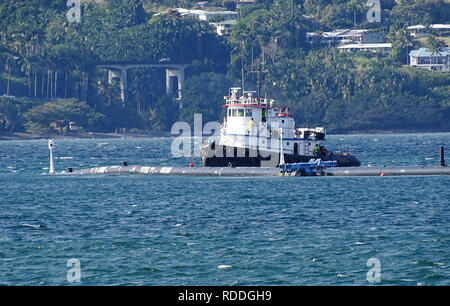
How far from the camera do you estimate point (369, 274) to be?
1475 inches

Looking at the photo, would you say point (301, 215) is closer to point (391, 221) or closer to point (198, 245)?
point (391, 221)

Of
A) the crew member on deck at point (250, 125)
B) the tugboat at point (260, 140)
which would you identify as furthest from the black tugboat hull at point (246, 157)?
the crew member on deck at point (250, 125)

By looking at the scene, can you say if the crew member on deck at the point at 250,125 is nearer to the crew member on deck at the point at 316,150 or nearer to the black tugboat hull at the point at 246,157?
the black tugboat hull at the point at 246,157

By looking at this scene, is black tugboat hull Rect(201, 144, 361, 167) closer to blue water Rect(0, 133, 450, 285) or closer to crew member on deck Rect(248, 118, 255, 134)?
crew member on deck Rect(248, 118, 255, 134)

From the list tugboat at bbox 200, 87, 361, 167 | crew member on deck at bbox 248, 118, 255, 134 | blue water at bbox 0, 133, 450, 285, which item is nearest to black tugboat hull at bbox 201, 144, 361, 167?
tugboat at bbox 200, 87, 361, 167

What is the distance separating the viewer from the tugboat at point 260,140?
87.1m

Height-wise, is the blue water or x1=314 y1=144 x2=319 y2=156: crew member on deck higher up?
x1=314 y1=144 x2=319 y2=156: crew member on deck

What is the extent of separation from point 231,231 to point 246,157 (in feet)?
125

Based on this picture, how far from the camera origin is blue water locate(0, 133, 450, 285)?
38.2 m

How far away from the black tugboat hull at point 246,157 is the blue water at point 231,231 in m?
4.93

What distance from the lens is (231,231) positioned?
4991 centimetres

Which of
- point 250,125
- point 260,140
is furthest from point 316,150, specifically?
point 250,125

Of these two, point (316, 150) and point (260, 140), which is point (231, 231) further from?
point (316, 150)
